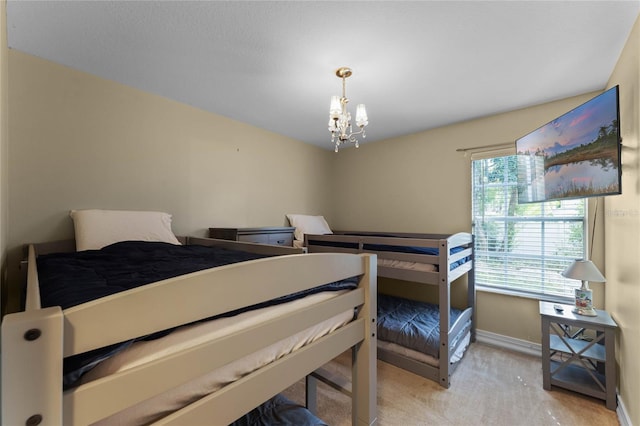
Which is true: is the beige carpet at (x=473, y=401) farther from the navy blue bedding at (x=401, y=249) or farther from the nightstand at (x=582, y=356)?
the navy blue bedding at (x=401, y=249)

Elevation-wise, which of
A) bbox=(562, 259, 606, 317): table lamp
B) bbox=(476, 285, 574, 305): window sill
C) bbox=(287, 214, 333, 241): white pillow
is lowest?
bbox=(476, 285, 574, 305): window sill

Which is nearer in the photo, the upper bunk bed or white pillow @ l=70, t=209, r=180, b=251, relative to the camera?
the upper bunk bed

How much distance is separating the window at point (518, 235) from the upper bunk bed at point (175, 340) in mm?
2152

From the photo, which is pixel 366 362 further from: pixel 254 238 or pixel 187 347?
pixel 254 238

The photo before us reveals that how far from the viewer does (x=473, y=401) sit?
5.68ft

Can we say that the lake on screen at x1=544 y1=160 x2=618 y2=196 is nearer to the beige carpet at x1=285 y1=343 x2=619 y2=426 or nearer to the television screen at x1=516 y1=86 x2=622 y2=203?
the television screen at x1=516 y1=86 x2=622 y2=203

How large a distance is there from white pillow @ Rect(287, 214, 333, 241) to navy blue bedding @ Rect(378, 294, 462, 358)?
1.18 m

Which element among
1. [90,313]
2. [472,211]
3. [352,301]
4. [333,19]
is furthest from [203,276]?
[472,211]

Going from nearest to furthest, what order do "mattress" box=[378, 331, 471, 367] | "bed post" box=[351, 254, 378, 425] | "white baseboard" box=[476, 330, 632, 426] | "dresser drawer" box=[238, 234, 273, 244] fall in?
"bed post" box=[351, 254, 378, 425]
"mattress" box=[378, 331, 471, 367]
"white baseboard" box=[476, 330, 632, 426]
"dresser drawer" box=[238, 234, 273, 244]

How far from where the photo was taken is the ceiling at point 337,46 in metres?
1.32

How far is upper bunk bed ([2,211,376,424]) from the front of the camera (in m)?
0.42

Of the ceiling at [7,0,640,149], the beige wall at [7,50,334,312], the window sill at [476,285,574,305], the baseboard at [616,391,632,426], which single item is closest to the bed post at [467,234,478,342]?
the window sill at [476,285,574,305]

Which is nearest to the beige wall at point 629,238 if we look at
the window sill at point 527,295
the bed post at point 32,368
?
the window sill at point 527,295

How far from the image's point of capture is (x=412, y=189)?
3158mm
